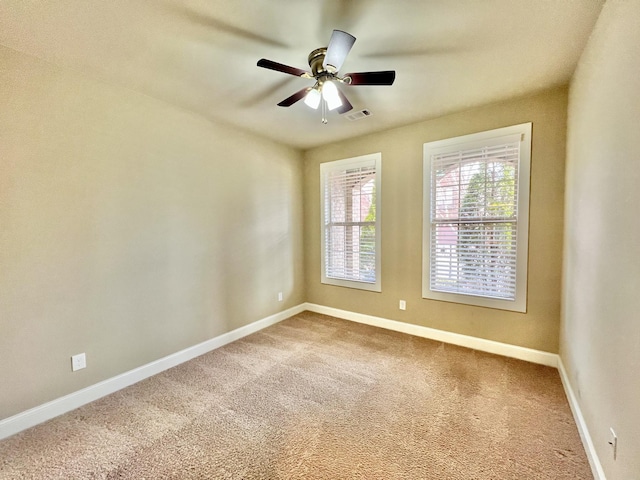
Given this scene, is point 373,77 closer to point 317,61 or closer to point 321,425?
point 317,61

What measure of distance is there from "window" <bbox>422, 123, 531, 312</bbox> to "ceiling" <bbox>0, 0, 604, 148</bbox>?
21.3 inches

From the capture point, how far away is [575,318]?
2039 millimetres

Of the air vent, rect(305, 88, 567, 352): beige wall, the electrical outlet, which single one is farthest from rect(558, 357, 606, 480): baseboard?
the air vent

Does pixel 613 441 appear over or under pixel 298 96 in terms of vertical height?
under

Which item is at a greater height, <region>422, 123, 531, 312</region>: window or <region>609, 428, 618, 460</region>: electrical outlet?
<region>422, 123, 531, 312</region>: window

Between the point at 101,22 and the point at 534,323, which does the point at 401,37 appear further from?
the point at 534,323

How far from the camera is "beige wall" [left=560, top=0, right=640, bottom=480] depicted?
115 centimetres

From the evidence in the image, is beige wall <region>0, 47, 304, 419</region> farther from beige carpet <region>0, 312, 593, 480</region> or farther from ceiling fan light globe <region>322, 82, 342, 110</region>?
ceiling fan light globe <region>322, 82, 342, 110</region>

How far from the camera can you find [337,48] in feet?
5.15

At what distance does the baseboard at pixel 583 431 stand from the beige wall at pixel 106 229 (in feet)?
10.3

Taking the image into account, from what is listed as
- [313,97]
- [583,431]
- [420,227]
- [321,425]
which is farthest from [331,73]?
[583,431]

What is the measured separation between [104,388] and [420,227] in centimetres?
347

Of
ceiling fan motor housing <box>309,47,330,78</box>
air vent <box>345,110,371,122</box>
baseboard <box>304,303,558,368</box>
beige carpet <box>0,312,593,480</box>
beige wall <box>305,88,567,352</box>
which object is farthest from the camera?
air vent <box>345,110,371,122</box>

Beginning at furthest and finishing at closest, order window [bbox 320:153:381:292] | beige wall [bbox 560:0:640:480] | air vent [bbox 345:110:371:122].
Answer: window [bbox 320:153:381:292] < air vent [bbox 345:110:371:122] < beige wall [bbox 560:0:640:480]
